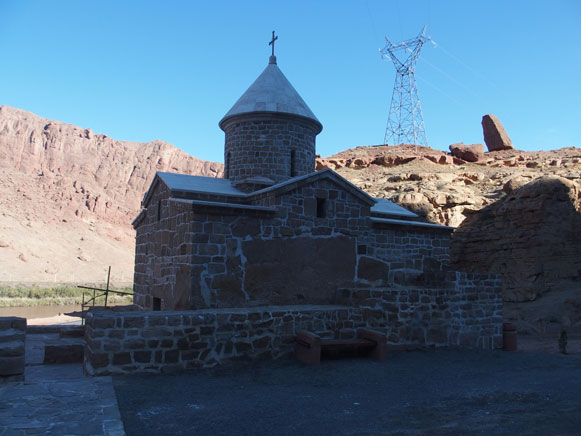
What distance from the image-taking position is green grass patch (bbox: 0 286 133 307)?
2758cm

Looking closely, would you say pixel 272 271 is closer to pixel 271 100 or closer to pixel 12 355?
pixel 12 355

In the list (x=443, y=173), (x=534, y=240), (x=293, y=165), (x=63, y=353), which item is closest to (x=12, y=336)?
(x=63, y=353)

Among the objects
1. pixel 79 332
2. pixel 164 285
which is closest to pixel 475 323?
pixel 164 285

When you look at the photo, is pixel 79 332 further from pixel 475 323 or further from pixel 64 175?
pixel 64 175

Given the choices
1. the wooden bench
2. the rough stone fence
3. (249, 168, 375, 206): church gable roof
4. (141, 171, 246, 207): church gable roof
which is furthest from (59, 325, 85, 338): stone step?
(249, 168, 375, 206): church gable roof

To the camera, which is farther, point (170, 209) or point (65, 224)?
point (65, 224)

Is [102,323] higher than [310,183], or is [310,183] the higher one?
[310,183]

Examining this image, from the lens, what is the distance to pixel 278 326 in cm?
698

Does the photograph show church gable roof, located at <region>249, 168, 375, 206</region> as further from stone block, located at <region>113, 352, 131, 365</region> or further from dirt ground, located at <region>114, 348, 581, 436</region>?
stone block, located at <region>113, 352, 131, 365</region>

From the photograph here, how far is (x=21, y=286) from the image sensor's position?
106ft

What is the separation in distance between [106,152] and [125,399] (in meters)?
63.5

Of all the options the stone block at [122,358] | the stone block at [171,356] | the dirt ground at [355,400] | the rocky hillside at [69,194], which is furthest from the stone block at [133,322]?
the rocky hillside at [69,194]

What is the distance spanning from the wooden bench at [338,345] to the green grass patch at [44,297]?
75.1ft

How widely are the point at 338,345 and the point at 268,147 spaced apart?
6844 millimetres
